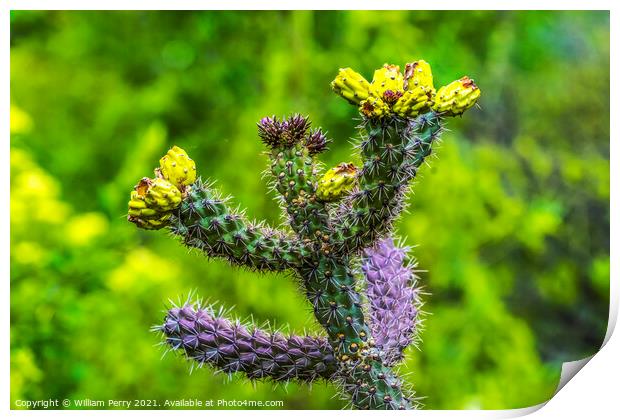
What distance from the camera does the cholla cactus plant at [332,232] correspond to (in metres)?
1.02

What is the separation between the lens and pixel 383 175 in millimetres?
1049

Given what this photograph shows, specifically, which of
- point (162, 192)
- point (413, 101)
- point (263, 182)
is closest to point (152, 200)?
point (162, 192)

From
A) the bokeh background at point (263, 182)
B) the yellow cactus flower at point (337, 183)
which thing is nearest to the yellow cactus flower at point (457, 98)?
the yellow cactus flower at point (337, 183)

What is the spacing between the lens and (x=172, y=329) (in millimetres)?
1159

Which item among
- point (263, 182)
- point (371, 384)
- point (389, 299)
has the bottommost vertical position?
point (371, 384)

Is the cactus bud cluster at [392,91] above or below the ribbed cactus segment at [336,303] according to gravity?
above

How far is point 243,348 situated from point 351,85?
1.30 ft

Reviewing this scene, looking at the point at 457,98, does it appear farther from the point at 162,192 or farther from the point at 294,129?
the point at 162,192

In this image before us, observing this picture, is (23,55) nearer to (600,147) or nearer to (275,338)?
(275,338)

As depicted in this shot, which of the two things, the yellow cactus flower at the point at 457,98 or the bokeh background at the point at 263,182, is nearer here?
the yellow cactus flower at the point at 457,98

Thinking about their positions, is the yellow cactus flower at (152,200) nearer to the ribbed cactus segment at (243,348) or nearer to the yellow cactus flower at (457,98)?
the ribbed cactus segment at (243,348)

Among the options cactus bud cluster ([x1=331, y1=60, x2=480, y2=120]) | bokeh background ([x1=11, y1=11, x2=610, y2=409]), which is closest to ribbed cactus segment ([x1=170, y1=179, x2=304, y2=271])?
cactus bud cluster ([x1=331, y1=60, x2=480, y2=120])

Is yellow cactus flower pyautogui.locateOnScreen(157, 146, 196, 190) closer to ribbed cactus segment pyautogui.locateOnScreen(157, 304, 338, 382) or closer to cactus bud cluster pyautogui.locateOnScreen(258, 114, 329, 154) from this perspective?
cactus bud cluster pyautogui.locateOnScreen(258, 114, 329, 154)
